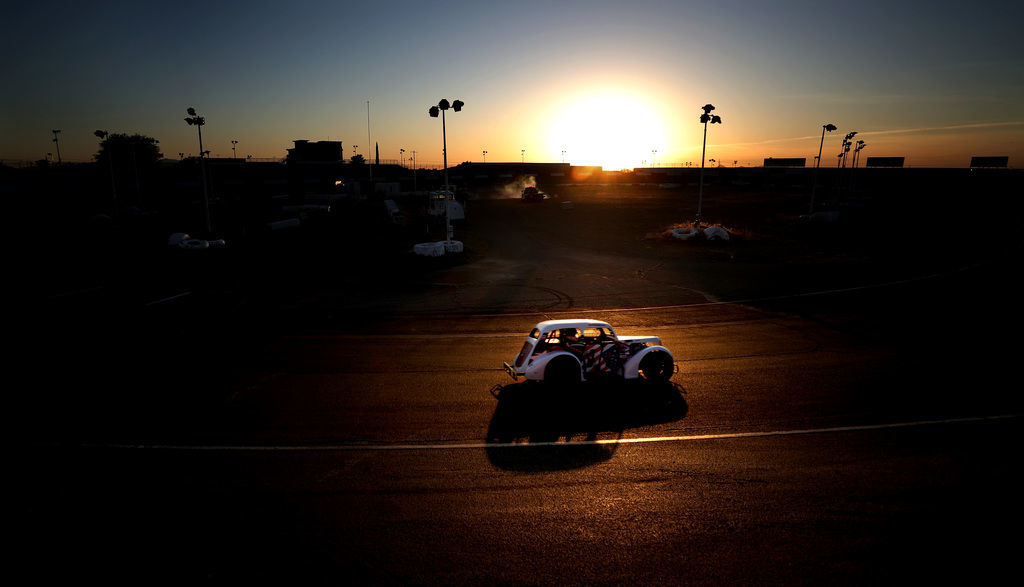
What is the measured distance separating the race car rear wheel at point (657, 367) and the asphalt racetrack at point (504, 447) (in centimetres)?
51

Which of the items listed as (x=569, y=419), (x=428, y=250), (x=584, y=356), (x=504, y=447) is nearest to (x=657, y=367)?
(x=584, y=356)

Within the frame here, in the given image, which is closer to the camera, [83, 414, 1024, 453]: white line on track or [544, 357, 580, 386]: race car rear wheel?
[83, 414, 1024, 453]: white line on track

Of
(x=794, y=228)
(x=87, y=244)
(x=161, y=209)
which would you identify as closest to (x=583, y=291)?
(x=794, y=228)

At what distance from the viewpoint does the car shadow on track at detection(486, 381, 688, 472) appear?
997 centimetres

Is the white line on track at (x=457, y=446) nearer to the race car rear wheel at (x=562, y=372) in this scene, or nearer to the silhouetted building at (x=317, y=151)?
the race car rear wheel at (x=562, y=372)

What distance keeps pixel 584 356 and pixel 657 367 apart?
2132 mm

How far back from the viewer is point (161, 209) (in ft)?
204

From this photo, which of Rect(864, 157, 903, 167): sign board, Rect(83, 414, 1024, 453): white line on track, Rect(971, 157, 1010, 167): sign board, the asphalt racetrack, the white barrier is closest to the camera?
the asphalt racetrack

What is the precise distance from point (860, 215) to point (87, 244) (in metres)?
73.1

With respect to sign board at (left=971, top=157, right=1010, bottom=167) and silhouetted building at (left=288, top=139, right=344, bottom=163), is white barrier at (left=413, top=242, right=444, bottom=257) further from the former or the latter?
sign board at (left=971, top=157, right=1010, bottom=167)

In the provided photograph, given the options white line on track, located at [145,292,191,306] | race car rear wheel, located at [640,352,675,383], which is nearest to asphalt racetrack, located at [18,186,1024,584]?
race car rear wheel, located at [640,352,675,383]

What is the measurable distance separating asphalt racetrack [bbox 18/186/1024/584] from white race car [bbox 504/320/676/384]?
653mm

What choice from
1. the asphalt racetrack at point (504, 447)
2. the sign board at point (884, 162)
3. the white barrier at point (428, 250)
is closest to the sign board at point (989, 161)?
the sign board at point (884, 162)

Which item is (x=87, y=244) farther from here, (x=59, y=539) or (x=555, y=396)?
(x=555, y=396)
